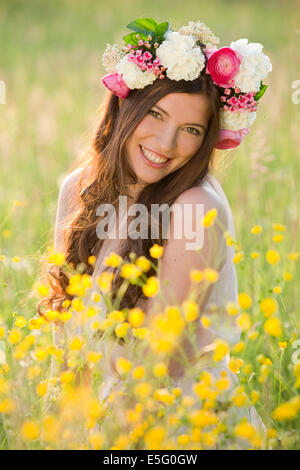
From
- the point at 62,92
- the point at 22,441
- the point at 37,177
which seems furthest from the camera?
the point at 62,92

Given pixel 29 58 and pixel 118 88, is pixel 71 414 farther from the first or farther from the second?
pixel 29 58

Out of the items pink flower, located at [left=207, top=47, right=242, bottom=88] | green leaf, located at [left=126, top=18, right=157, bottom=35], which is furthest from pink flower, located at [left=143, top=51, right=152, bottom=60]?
pink flower, located at [left=207, top=47, right=242, bottom=88]

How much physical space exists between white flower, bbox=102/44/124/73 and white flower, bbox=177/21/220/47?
0.26 m

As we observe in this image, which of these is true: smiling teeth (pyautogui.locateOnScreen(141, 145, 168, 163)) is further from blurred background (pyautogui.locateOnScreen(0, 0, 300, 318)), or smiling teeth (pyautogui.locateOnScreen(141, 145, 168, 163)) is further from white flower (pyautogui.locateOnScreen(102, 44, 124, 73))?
blurred background (pyautogui.locateOnScreen(0, 0, 300, 318))

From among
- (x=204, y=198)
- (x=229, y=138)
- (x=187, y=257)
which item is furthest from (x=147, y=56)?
(x=187, y=257)

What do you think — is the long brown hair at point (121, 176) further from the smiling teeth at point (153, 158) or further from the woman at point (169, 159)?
the smiling teeth at point (153, 158)

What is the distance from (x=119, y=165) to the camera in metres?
2.58

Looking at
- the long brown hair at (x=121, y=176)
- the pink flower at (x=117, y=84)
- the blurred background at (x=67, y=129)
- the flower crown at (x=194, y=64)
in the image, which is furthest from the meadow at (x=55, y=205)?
the pink flower at (x=117, y=84)

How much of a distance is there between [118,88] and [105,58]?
163 mm

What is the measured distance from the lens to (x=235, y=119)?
2.51 meters

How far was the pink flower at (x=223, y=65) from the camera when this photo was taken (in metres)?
2.35

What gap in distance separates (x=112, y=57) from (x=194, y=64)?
0.41 m

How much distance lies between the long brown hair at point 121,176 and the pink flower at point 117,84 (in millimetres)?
30
